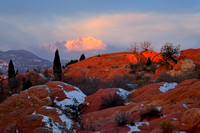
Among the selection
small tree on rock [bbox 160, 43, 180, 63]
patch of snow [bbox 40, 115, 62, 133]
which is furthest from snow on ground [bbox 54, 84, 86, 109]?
small tree on rock [bbox 160, 43, 180, 63]

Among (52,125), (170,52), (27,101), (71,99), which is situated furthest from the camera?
(170,52)

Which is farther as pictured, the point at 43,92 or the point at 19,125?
the point at 43,92

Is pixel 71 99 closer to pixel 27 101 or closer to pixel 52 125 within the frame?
pixel 27 101

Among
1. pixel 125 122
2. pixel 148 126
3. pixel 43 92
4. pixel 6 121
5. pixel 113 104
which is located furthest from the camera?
pixel 113 104

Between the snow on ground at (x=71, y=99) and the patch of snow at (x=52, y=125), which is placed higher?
the patch of snow at (x=52, y=125)

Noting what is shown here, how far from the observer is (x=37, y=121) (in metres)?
4.80

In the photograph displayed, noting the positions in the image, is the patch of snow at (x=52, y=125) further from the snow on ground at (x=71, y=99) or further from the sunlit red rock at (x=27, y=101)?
the snow on ground at (x=71, y=99)

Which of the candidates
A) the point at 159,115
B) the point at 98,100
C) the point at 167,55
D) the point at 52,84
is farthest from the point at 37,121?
the point at 167,55

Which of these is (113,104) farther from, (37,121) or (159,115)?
(37,121)

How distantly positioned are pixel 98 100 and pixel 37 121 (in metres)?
4.69

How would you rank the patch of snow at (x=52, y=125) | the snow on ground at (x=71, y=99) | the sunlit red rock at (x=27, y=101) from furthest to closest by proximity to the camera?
1. the snow on ground at (x=71, y=99)
2. the sunlit red rock at (x=27, y=101)
3. the patch of snow at (x=52, y=125)

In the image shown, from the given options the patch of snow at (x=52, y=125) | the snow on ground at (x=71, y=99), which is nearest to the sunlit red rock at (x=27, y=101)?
the snow on ground at (x=71, y=99)

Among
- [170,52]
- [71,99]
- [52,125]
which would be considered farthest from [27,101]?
[170,52]

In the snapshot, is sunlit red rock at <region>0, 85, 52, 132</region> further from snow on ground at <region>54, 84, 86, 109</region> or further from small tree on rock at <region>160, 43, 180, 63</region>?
small tree on rock at <region>160, 43, 180, 63</region>
